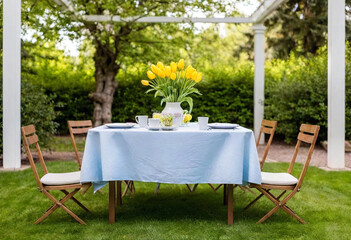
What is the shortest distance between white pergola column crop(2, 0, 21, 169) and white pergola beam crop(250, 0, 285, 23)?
15.2ft

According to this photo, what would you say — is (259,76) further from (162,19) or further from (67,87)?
(67,87)

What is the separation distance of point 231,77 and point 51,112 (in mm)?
5491

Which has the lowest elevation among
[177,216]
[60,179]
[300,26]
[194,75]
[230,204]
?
[177,216]

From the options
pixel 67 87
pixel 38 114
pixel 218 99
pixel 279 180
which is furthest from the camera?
pixel 67 87

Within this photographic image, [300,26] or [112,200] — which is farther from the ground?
[300,26]

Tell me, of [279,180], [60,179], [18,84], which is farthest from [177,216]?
[18,84]

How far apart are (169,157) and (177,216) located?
0.80 metres

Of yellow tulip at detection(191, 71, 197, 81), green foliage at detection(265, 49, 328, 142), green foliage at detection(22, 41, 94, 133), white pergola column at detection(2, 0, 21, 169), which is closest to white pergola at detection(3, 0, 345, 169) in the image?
white pergola column at detection(2, 0, 21, 169)

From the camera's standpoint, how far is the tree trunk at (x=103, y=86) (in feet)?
34.6

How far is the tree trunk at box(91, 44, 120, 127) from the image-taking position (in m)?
10.5

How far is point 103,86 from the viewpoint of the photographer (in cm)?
1069

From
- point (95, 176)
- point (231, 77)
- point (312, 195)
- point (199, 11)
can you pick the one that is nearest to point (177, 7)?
point (199, 11)

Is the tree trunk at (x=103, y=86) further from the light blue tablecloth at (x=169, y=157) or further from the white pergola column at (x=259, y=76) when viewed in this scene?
the light blue tablecloth at (x=169, y=157)

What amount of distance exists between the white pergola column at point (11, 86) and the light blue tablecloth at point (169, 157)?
3.16 m
